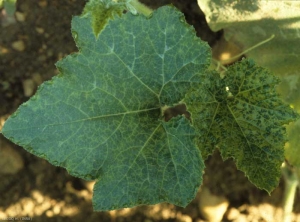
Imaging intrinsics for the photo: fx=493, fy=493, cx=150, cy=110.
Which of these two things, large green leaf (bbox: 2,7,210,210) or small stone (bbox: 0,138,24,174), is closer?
large green leaf (bbox: 2,7,210,210)

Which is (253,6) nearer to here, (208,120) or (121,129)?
(208,120)

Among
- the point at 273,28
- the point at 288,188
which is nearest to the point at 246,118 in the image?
the point at 273,28

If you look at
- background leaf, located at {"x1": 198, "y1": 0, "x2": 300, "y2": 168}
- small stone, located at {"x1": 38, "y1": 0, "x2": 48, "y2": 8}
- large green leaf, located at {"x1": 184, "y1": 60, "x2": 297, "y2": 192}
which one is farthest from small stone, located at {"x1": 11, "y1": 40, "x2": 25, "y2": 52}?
large green leaf, located at {"x1": 184, "y1": 60, "x2": 297, "y2": 192}

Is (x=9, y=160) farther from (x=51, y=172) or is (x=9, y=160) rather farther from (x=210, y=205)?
(x=210, y=205)

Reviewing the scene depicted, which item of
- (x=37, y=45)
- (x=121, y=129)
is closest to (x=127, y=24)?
(x=121, y=129)

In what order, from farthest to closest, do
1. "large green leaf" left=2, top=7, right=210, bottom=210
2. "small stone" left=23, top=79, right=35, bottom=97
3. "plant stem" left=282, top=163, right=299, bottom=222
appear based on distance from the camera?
1. "small stone" left=23, top=79, right=35, bottom=97
2. "plant stem" left=282, top=163, right=299, bottom=222
3. "large green leaf" left=2, top=7, right=210, bottom=210

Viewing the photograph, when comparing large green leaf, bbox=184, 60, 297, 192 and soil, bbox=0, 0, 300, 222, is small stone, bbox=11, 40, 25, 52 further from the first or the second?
large green leaf, bbox=184, 60, 297, 192
